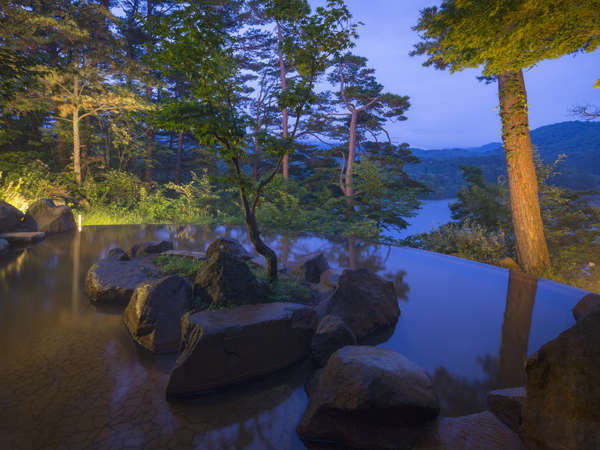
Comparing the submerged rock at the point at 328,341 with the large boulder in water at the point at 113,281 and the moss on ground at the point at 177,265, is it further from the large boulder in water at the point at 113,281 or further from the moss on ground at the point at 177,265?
the large boulder in water at the point at 113,281

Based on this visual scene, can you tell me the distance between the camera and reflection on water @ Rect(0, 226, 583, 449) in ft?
5.25

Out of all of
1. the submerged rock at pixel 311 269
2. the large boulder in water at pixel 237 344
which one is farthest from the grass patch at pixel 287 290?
the large boulder in water at pixel 237 344

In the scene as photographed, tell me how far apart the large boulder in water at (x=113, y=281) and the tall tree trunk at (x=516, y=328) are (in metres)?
3.71

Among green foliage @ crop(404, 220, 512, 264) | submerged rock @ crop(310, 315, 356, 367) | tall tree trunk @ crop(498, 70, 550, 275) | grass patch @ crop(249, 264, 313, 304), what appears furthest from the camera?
green foliage @ crop(404, 220, 512, 264)

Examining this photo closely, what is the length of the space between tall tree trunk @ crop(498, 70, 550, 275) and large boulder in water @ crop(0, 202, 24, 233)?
10592mm

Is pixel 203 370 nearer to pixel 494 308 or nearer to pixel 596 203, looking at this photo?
pixel 494 308

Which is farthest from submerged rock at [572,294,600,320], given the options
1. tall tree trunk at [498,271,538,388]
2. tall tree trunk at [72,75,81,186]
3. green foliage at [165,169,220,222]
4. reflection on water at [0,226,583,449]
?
tall tree trunk at [72,75,81,186]

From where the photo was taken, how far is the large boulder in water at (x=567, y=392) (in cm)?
109

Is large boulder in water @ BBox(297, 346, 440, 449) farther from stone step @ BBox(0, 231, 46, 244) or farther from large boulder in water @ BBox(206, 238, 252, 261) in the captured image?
stone step @ BBox(0, 231, 46, 244)

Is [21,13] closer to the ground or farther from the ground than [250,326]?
farther from the ground

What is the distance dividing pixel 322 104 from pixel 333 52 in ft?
46.3

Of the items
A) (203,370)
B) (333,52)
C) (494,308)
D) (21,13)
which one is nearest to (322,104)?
(21,13)

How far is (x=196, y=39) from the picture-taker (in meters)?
2.79

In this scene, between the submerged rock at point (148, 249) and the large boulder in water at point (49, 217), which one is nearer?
the submerged rock at point (148, 249)
